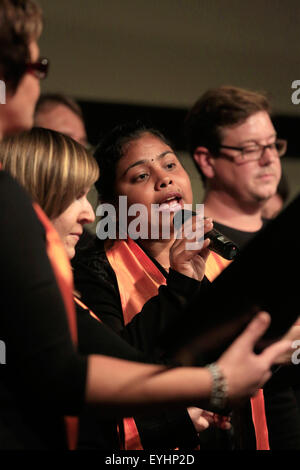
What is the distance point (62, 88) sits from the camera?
342cm

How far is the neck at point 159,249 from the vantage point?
1.91 m

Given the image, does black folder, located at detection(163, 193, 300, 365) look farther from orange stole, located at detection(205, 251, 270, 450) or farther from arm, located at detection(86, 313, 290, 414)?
orange stole, located at detection(205, 251, 270, 450)

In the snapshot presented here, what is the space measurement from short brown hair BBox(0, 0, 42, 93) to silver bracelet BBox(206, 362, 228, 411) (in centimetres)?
52

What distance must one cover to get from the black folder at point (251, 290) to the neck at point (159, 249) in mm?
890

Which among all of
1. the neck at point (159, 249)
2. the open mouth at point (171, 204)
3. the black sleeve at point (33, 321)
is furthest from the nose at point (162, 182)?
the black sleeve at point (33, 321)

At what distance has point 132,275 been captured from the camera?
5.92 feet

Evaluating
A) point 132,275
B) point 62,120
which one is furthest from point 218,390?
point 62,120

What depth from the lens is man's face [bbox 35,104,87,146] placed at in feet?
9.34

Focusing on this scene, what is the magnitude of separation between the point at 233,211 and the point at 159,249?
72cm

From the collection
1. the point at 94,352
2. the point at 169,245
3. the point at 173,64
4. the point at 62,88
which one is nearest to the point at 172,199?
the point at 169,245

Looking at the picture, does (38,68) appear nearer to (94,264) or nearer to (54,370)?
(54,370)

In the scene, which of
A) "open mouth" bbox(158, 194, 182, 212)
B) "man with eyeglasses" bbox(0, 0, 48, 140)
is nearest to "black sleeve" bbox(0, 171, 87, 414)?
"man with eyeglasses" bbox(0, 0, 48, 140)

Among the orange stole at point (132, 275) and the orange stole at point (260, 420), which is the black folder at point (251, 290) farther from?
the orange stole at point (260, 420)
